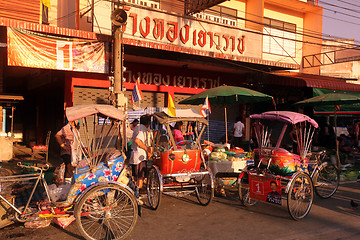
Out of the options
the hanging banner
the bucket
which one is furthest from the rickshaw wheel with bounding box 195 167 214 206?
the bucket

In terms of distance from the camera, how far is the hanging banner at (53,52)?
8.43 m

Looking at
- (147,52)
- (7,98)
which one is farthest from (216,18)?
(7,98)

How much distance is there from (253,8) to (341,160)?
1011 cm

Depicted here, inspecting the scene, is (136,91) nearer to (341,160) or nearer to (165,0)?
(165,0)

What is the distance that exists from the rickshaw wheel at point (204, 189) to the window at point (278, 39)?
12.0 m

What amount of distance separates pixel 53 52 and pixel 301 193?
26.0 feet

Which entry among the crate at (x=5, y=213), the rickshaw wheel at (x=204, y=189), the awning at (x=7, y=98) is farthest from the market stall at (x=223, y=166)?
the awning at (x=7, y=98)

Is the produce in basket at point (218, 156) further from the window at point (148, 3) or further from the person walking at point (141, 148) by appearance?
the window at point (148, 3)

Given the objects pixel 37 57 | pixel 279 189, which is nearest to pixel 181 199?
pixel 279 189

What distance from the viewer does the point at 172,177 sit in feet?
19.6

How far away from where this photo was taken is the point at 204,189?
6.45 m

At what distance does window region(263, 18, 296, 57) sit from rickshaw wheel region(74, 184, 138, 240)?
45.8 ft

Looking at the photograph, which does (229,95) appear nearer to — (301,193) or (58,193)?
(301,193)

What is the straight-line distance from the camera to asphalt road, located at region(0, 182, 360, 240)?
4.67m
